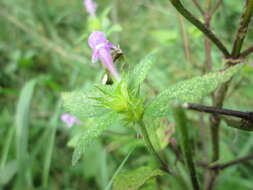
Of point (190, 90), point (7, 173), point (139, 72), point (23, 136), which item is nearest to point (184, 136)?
point (190, 90)

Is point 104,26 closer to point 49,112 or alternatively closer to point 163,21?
point 49,112

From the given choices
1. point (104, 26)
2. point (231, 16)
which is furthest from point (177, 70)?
point (104, 26)

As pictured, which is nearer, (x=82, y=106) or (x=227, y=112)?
(x=227, y=112)

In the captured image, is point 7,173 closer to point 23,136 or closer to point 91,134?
point 23,136

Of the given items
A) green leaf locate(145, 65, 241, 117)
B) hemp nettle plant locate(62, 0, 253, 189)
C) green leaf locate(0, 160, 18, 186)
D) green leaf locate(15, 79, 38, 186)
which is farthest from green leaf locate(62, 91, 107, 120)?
green leaf locate(0, 160, 18, 186)

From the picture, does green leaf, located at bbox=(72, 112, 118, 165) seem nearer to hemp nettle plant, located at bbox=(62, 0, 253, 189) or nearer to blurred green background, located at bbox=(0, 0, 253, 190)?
hemp nettle plant, located at bbox=(62, 0, 253, 189)

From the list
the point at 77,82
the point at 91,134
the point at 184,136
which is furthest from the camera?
the point at 77,82

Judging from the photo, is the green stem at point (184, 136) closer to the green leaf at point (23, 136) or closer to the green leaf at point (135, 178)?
the green leaf at point (135, 178)
